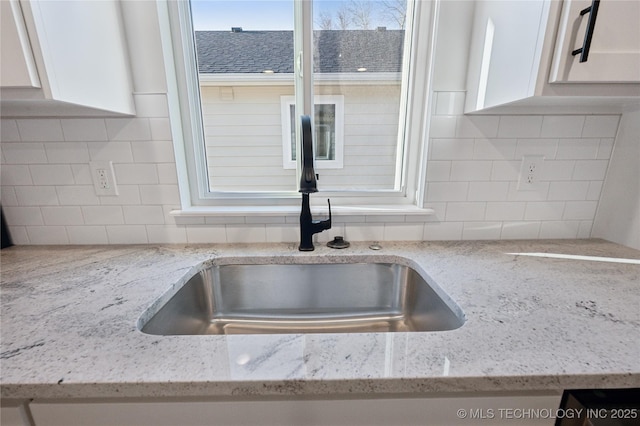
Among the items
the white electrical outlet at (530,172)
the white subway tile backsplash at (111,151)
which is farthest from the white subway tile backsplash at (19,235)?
the white electrical outlet at (530,172)

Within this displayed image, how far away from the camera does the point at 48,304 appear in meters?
0.66

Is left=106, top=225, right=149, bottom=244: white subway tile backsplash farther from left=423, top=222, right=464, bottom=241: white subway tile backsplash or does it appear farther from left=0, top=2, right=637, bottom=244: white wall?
left=423, top=222, right=464, bottom=241: white subway tile backsplash

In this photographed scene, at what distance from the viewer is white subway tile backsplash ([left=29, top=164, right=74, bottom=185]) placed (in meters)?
0.97

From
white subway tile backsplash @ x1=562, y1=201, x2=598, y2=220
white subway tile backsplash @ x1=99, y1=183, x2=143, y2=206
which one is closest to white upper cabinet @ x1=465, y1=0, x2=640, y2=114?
white subway tile backsplash @ x1=562, y1=201, x2=598, y2=220

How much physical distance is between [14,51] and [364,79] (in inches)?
38.2

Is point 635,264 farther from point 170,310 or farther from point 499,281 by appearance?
point 170,310

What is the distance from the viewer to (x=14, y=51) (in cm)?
60

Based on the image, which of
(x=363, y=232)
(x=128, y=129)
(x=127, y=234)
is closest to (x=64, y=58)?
(x=128, y=129)

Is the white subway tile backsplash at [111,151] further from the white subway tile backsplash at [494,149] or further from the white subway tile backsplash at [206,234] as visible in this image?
the white subway tile backsplash at [494,149]

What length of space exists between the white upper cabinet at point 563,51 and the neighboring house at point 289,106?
1.25ft

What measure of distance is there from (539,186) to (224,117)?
125cm

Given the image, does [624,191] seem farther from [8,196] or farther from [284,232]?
[8,196]

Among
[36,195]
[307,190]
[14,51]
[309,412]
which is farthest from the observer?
[36,195]

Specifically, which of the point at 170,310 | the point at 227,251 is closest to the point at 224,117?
the point at 227,251
